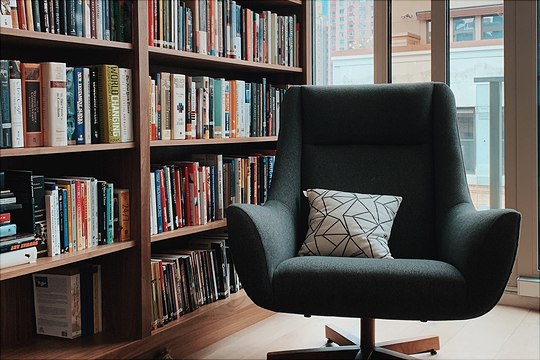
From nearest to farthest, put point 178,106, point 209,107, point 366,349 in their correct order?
point 366,349
point 178,106
point 209,107

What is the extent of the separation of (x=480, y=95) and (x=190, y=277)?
1.74 m

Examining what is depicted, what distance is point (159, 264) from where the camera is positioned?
2.78 metres

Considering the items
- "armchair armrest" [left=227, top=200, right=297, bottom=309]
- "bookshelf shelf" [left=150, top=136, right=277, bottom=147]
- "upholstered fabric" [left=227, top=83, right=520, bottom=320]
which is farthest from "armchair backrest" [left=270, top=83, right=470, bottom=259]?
"armchair armrest" [left=227, top=200, right=297, bottom=309]

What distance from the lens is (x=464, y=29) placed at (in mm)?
3654

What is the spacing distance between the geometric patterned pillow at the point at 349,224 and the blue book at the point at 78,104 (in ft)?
2.91

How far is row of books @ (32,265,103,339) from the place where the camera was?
2559 millimetres

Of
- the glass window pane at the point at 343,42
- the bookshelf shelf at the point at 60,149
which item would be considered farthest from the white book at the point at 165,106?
the glass window pane at the point at 343,42

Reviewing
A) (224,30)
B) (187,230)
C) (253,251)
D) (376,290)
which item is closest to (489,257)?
(376,290)

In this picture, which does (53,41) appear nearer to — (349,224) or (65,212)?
(65,212)

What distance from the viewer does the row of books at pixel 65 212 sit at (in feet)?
7.44

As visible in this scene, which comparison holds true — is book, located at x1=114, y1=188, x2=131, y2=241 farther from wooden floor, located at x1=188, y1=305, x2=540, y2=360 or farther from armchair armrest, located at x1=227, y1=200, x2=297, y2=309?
wooden floor, located at x1=188, y1=305, x2=540, y2=360

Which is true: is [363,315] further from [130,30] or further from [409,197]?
[130,30]

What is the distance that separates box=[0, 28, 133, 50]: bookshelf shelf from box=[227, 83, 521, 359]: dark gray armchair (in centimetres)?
70

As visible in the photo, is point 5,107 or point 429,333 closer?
point 5,107
